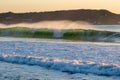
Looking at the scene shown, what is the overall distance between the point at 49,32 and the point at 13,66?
30.3 meters

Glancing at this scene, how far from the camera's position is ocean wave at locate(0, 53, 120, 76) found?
1380 centimetres

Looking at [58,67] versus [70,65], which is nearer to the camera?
[70,65]

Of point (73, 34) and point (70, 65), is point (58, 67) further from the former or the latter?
point (73, 34)

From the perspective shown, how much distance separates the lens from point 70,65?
14898mm

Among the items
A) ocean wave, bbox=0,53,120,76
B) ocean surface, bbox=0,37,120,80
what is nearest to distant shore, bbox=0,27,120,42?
ocean surface, bbox=0,37,120,80

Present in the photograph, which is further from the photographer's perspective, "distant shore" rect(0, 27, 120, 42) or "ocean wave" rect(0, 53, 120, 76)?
"distant shore" rect(0, 27, 120, 42)

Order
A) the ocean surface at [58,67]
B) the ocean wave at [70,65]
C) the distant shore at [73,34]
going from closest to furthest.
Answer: the ocean surface at [58,67], the ocean wave at [70,65], the distant shore at [73,34]

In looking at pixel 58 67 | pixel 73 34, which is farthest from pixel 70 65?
pixel 73 34

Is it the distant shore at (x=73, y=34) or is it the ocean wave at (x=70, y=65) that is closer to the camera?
the ocean wave at (x=70, y=65)

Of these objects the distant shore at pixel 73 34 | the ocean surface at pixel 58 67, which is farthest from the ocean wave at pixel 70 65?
the distant shore at pixel 73 34

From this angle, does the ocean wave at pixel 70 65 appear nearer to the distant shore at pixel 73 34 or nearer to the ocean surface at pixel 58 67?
the ocean surface at pixel 58 67

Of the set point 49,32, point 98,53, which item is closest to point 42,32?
point 49,32

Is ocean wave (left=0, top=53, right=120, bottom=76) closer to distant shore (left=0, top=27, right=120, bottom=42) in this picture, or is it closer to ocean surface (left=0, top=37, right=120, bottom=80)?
ocean surface (left=0, top=37, right=120, bottom=80)

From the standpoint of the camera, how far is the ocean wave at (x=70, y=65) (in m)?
13.8
